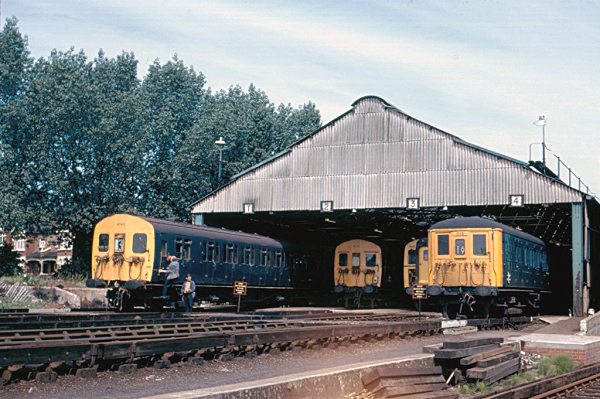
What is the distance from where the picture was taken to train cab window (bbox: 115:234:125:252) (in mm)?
26297

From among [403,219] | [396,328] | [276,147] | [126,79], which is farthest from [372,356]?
[276,147]

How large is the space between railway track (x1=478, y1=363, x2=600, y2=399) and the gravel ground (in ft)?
11.2

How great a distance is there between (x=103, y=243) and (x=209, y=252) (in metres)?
3.94

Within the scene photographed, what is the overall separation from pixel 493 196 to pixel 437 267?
7.15 meters

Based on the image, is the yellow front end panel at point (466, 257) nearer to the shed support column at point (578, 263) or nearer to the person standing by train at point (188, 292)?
the shed support column at point (578, 263)

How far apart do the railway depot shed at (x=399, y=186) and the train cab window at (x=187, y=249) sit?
7782 mm

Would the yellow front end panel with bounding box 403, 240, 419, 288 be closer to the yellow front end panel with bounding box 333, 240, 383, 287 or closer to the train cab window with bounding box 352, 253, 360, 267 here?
the yellow front end panel with bounding box 333, 240, 383, 287

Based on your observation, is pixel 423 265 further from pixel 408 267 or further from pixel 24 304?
pixel 24 304

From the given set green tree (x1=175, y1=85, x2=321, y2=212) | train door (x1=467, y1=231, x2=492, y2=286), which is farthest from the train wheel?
green tree (x1=175, y1=85, x2=321, y2=212)

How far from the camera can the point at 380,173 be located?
33.3 meters

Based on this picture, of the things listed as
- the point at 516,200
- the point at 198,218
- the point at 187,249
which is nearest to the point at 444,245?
the point at 516,200

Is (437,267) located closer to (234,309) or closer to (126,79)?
(234,309)

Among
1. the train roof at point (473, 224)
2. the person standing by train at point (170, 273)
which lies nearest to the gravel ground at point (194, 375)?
the train roof at point (473, 224)

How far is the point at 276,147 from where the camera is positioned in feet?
203
